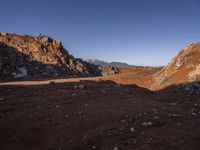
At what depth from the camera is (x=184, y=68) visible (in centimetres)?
3381

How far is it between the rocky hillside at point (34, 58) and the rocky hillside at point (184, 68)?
21744 mm

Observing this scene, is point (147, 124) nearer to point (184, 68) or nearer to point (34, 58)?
point (184, 68)

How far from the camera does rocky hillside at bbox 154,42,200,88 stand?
2988 cm

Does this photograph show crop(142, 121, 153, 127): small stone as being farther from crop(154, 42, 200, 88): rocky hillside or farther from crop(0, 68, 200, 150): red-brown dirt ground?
crop(154, 42, 200, 88): rocky hillside

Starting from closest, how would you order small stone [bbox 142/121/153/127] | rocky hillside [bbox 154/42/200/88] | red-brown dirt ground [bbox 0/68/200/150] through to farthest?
red-brown dirt ground [bbox 0/68/200/150], small stone [bbox 142/121/153/127], rocky hillside [bbox 154/42/200/88]

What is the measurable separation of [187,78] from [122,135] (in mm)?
21939

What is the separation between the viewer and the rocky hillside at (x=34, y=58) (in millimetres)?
48250

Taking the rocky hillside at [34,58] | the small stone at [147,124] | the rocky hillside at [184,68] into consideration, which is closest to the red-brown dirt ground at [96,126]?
the small stone at [147,124]

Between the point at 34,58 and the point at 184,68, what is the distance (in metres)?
30.6

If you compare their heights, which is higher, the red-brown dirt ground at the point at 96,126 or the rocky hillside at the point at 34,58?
the rocky hillside at the point at 34,58

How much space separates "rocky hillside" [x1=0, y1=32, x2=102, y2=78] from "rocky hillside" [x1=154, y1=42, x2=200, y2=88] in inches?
856

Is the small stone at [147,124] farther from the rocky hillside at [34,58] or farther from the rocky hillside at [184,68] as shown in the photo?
the rocky hillside at [34,58]

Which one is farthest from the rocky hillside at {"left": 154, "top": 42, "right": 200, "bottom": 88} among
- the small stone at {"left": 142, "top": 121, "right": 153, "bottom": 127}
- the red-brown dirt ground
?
the small stone at {"left": 142, "top": 121, "right": 153, "bottom": 127}

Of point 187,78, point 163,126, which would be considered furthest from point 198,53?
point 163,126
